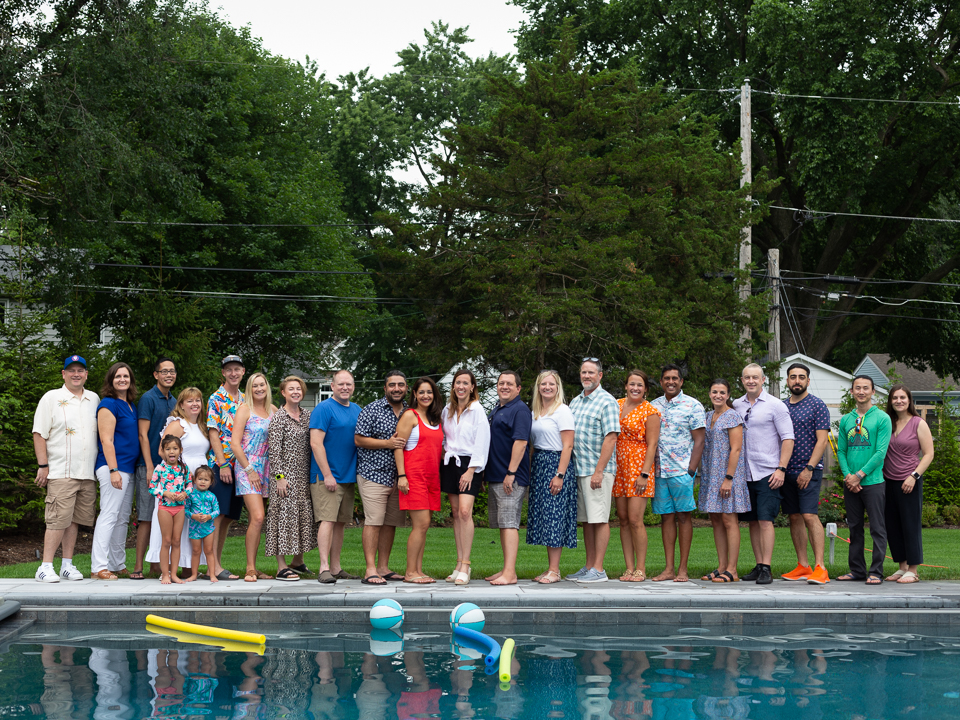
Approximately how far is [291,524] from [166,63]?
14.8 m

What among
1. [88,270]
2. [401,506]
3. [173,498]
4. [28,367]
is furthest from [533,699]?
[88,270]

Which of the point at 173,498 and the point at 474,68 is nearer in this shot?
the point at 173,498

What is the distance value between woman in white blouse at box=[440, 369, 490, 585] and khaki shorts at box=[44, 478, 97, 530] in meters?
3.53

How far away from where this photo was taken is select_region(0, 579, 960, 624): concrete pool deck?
7.61 m

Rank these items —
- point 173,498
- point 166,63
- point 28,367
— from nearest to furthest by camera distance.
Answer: point 173,498 → point 28,367 → point 166,63

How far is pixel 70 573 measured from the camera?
8.97 meters

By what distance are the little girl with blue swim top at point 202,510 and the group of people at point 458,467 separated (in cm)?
2

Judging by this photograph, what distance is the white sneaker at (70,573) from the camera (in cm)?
894

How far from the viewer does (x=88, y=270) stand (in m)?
22.8

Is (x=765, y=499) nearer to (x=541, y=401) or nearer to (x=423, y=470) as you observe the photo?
(x=541, y=401)

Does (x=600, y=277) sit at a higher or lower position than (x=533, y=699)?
higher

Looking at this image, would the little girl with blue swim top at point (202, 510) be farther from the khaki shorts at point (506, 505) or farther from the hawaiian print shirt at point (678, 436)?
the hawaiian print shirt at point (678, 436)

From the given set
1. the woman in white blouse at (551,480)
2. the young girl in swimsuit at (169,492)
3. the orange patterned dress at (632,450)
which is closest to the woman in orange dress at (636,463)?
the orange patterned dress at (632,450)

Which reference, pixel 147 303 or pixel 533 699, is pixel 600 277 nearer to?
pixel 147 303
